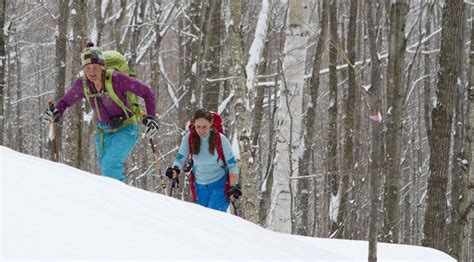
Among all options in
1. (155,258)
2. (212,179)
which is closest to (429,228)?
(212,179)

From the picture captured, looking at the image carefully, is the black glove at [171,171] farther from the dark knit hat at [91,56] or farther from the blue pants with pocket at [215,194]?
the dark knit hat at [91,56]

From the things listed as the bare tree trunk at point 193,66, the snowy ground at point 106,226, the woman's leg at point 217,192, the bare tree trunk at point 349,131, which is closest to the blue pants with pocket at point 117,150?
the woman's leg at point 217,192

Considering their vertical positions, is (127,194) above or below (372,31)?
below

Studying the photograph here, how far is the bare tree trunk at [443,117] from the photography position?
368 inches

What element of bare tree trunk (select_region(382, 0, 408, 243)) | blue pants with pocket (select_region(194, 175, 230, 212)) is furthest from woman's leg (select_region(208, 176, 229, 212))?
bare tree trunk (select_region(382, 0, 408, 243))

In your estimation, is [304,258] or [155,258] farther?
[304,258]

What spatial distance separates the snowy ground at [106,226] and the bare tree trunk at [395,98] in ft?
22.8

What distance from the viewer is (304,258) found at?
11.6 ft

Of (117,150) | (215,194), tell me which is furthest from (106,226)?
(215,194)

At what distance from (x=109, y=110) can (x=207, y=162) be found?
116cm

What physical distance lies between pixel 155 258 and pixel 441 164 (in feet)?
24.5

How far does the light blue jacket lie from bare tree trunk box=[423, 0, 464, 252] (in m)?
3.63

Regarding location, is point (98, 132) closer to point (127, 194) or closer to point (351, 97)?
point (127, 194)

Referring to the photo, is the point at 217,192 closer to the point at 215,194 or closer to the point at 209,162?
the point at 215,194
